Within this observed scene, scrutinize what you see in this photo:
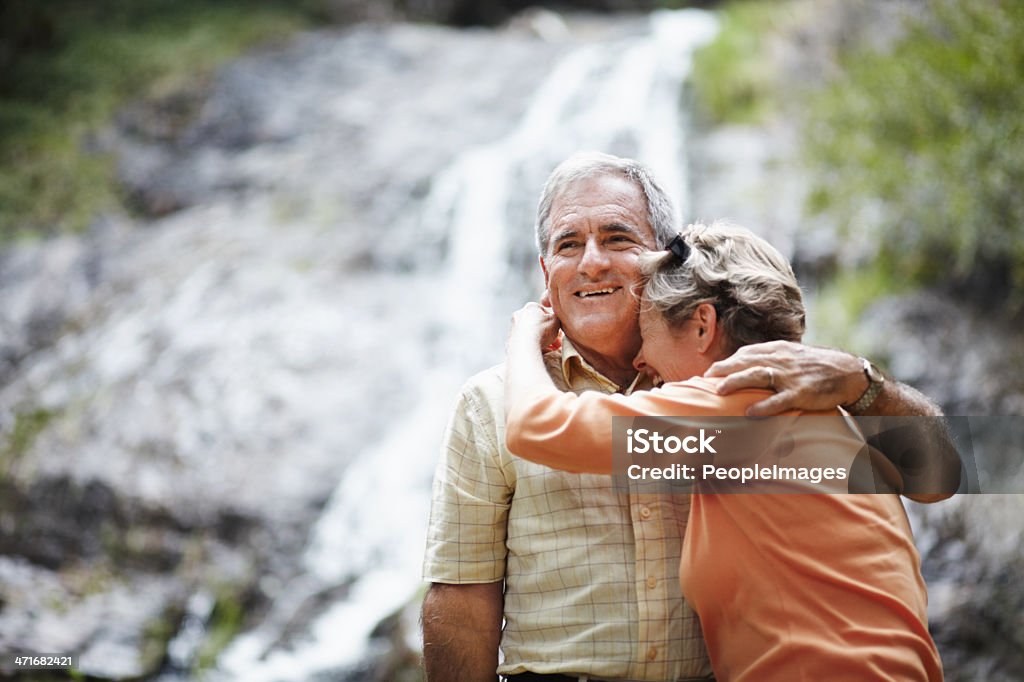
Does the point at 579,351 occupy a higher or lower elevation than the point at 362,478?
higher

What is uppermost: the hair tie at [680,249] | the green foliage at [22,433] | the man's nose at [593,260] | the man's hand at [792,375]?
the hair tie at [680,249]

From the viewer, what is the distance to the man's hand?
170cm

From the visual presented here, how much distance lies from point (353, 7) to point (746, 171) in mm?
7623

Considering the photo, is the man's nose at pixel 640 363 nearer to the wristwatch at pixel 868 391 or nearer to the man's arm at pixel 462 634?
the wristwatch at pixel 868 391

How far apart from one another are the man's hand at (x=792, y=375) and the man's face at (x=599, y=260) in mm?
418

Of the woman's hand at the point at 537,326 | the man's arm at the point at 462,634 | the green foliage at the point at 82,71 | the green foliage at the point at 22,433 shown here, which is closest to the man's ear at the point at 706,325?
the woman's hand at the point at 537,326

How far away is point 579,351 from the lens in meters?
2.24

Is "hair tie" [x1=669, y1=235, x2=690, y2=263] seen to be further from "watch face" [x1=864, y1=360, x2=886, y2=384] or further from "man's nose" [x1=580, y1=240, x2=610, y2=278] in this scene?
"watch face" [x1=864, y1=360, x2=886, y2=384]

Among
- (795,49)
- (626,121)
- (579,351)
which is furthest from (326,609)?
(795,49)

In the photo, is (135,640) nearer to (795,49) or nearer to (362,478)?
(362,478)

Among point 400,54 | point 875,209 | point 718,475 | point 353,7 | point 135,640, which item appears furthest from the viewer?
point 353,7

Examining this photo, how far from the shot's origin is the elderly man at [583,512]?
1.86 meters

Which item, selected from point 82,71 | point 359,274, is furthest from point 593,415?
point 82,71

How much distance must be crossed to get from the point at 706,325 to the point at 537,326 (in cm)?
42
